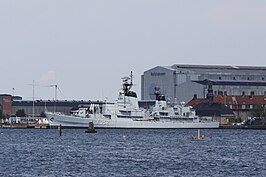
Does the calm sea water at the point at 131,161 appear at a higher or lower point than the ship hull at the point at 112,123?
lower

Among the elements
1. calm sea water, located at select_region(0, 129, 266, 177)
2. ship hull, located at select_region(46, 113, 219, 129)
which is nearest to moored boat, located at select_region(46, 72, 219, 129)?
ship hull, located at select_region(46, 113, 219, 129)

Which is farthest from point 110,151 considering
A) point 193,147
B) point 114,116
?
point 114,116

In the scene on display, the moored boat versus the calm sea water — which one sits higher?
the moored boat

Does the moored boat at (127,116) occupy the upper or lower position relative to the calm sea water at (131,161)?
upper

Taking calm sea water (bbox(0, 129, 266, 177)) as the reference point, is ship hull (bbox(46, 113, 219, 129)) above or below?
above

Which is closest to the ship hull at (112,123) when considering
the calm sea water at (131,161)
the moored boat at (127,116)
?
the moored boat at (127,116)

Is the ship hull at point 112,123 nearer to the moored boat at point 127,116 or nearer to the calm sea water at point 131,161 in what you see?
the moored boat at point 127,116

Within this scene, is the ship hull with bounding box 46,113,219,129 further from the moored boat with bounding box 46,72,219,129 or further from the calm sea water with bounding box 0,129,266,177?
the calm sea water with bounding box 0,129,266,177

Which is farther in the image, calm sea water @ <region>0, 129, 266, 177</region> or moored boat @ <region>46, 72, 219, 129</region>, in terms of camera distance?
moored boat @ <region>46, 72, 219, 129</region>

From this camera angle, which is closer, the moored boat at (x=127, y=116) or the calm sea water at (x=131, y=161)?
the calm sea water at (x=131, y=161)

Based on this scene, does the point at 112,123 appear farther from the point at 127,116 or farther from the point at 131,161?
the point at 131,161

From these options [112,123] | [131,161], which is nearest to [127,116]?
[112,123]

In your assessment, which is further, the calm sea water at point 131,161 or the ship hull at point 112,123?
the ship hull at point 112,123

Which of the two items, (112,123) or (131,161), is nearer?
(131,161)
